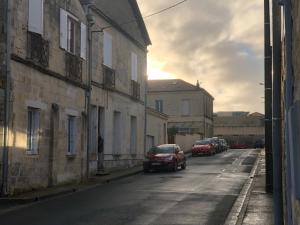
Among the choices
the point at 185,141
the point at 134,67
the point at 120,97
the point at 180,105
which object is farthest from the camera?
the point at 180,105

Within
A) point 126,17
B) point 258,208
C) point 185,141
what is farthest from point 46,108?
point 185,141

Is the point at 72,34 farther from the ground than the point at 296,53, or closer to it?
farther from the ground

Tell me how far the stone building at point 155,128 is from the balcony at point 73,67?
16379mm

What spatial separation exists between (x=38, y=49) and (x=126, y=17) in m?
13.9

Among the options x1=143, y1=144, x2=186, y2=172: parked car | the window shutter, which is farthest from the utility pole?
x1=143, y1=144, x2=186, y2=172: parked car

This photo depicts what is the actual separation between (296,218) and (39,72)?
1480 centimetres

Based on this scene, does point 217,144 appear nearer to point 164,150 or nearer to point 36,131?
point 164,150

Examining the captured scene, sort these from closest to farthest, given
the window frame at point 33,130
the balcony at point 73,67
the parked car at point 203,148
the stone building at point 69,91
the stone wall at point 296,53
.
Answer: the stone wall at point 296,53 < the stone building at point 69,91 < the window frame at point 33,130 < the balcony at point 73,67 < the parked car at point 203,148

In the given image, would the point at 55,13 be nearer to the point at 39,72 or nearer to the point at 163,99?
the point at 39,72

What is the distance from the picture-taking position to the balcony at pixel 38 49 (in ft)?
60.1

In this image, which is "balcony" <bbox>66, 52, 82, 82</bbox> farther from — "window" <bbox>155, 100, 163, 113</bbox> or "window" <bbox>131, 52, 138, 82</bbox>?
"window" <bbox>155, 100, 163, 113</bbox>

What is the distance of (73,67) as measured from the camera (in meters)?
22.6

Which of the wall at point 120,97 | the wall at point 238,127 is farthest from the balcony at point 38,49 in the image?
the wall at point 238,127

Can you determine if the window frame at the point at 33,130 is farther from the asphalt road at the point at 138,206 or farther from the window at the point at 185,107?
the window at the point at 185,107
